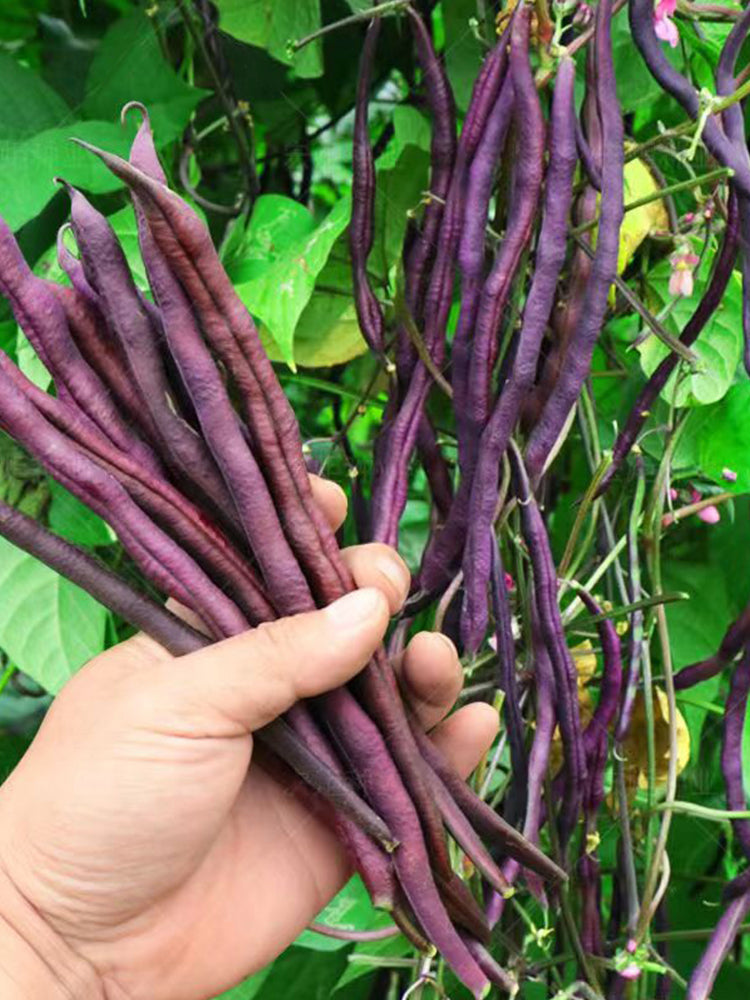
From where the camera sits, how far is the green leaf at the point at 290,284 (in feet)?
2.45

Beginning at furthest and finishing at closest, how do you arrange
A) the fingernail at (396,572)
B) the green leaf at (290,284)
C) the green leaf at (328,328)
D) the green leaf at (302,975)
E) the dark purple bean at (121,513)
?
the green leaf at (302,975) < the green leaf at (328,328) < the green leaf at (290,284) < the fingernail at (396,572) < the dark purple bean at (121,513)

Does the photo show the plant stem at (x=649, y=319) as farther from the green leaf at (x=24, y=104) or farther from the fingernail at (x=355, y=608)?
the green leaf at (x=24, y=104)

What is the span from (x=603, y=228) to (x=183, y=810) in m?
0.39

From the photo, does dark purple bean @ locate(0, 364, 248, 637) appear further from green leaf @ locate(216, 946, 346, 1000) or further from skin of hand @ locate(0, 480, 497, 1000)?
green leaf @ locate(216, 946, 346, 1000)

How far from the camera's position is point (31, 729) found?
3.53ft

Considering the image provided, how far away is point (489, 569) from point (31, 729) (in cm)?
58

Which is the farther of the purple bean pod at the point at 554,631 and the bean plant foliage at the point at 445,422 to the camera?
the purple bean pod at the point at 554,631

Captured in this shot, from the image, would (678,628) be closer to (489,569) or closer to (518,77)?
(489,569)

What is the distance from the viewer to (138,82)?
0.89 m

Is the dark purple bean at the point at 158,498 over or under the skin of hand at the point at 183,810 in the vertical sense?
over

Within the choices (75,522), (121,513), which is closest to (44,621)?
(75,522)

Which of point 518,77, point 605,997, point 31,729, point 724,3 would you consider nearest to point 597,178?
point 518,77

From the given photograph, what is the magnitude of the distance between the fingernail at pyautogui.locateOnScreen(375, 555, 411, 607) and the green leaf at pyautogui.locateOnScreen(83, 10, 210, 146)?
0.39 m

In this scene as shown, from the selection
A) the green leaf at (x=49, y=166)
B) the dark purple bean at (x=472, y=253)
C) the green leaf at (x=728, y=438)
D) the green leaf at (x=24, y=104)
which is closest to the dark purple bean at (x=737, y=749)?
the green leaf at (x=728, y=438)
